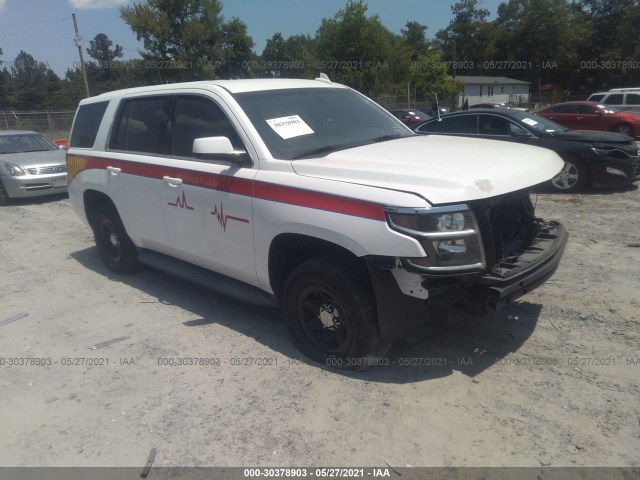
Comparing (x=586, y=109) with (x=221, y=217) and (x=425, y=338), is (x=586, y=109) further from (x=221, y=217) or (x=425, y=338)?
(x=221, y=217)

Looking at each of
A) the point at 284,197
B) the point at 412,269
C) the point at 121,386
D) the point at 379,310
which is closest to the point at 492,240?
the point at 412,269

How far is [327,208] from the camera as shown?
334 centimetres

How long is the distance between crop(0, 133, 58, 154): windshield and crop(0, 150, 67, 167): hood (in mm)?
408

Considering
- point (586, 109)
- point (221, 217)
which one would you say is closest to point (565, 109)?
point (586, 109)

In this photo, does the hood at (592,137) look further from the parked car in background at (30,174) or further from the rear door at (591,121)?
the parked car in background at (30,174)

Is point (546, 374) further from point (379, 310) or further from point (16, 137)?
point (16, 137)

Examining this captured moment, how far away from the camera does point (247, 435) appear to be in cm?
314

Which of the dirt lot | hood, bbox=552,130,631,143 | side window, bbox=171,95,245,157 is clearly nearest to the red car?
hood, bbox=552,130,631,143

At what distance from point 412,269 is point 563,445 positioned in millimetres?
1252

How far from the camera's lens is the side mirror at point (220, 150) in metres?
3.67

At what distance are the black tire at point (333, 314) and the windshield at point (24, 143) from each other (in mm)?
10438

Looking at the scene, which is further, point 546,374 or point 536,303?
point 536,303

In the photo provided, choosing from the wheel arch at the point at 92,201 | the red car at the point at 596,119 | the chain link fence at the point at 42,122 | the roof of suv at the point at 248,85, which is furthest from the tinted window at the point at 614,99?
the chain link fence at the point at 42,122

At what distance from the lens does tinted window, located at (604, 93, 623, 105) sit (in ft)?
64.5
